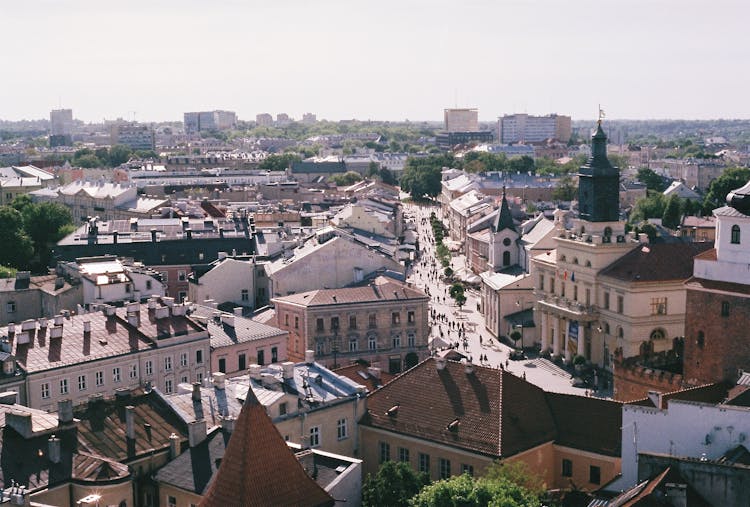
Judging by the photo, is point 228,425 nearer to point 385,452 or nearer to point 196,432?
point 196,432

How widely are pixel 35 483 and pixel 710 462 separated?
2226 centimetres

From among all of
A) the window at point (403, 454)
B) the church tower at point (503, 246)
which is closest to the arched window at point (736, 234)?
the window at point (403, 454)

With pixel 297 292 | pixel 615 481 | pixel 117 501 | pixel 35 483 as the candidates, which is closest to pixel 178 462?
pixel 117 501

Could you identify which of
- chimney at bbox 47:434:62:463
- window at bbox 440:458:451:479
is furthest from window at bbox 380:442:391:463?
chimney at bbox 47:434:62:463

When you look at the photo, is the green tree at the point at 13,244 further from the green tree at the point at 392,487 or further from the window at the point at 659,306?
the green tree at the point at 392,487

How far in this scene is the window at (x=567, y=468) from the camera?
44469 mm

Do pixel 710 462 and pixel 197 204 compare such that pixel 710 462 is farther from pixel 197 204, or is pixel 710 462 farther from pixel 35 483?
pixel 197 204

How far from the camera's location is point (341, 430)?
152 feet

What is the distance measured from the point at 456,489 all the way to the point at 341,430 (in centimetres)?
1165

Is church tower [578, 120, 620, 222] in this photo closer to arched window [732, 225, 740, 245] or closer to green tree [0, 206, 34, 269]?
arched window [732, 225, 740, 245]

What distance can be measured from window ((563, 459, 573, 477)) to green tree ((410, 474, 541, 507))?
8.50m

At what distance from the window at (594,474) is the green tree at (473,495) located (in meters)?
7.95

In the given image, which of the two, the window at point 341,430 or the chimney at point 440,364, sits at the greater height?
the chimney at point 440,364

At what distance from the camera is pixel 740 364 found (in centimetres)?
4800
